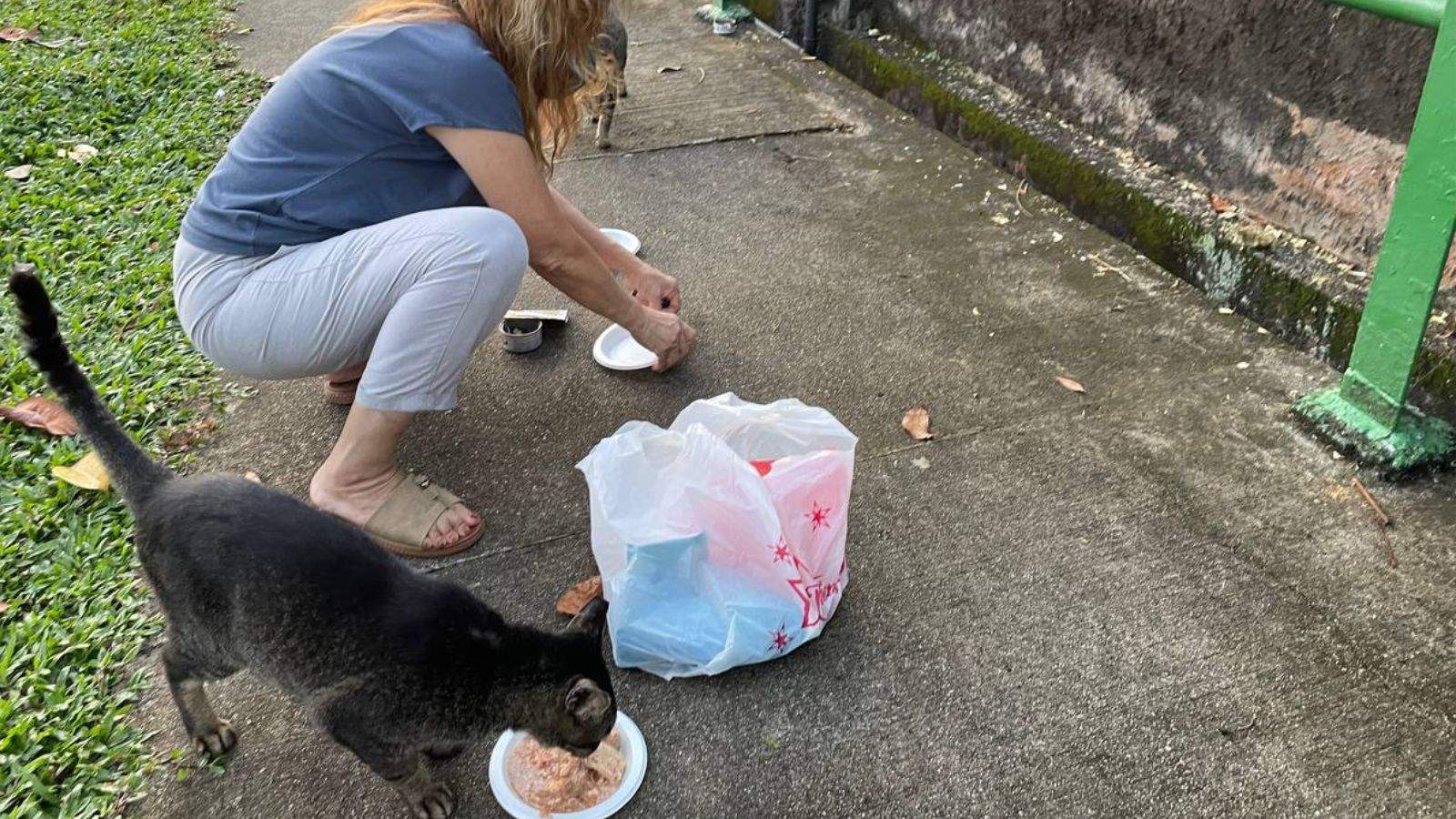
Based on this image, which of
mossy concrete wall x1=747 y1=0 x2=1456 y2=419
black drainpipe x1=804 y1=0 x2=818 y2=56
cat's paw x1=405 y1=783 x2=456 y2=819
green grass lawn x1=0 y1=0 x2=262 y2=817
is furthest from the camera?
black drainpipe x1=804 y1=0 x2=818 y2=56

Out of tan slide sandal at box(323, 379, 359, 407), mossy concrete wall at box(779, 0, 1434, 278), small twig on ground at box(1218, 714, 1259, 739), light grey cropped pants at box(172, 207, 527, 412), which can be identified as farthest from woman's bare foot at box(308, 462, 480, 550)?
mossy concrete wall at box(779, 0, 1434, 278)

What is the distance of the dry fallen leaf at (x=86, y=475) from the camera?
2.89 meters

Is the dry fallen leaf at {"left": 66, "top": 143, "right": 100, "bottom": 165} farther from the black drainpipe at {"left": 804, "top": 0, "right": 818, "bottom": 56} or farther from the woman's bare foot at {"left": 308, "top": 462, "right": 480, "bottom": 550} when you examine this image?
the black drainpipe at {"left": 804, "top": 0, "right": 818, "bottom": 56}

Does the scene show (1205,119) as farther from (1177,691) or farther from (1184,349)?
(1177,691)

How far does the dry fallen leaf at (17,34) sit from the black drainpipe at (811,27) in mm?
4742

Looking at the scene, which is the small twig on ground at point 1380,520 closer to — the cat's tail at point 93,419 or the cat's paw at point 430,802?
the cat's paw at point 430,802

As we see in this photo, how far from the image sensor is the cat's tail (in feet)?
6.82

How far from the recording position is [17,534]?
2754 millimetres

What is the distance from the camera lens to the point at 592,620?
2092mm

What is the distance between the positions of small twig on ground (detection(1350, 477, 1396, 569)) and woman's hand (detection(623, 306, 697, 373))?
6.07ft

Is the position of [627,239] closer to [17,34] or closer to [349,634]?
[349,634]

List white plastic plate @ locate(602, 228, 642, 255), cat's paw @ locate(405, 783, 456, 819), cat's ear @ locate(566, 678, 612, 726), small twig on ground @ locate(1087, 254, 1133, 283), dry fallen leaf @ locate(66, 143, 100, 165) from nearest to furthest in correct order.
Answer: cat's ear @ locate(566, 678, 612, 726), cat's paw @ locate(405, 783, 456, 819), small twig on ground @ locate(1087, 254, 1133, 283), white plastic plate @ locate(602, 228, 642, 255), dry fallen leaf @ locate(66, 143, 100, 165)

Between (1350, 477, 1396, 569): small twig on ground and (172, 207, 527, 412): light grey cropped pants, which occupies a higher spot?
(172, 207, 527, 412): light grey cropped pants

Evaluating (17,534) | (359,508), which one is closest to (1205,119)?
(359,508)
